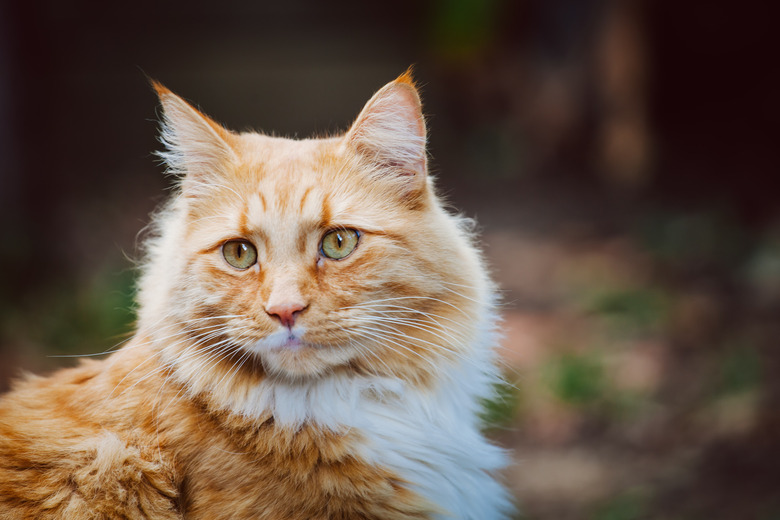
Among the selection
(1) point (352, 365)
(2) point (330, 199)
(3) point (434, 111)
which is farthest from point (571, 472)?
(3) point (434, 111)

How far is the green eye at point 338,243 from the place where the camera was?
1996 mm

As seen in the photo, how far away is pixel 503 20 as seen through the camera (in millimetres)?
8281

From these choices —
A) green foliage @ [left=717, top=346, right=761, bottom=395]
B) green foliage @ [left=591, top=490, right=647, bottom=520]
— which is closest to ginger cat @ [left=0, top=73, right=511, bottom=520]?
green foliage @ [left=591, top=490, right=647, bottom=520]

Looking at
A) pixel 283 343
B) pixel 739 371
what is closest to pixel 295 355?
pixel 283 343

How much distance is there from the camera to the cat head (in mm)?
1913

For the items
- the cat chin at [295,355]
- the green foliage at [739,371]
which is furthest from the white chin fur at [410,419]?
the green foliage at [739,371]

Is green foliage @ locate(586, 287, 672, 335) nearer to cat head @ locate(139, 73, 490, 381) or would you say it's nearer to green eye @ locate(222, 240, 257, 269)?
cat head @ locate(139, 73, 490, 381)

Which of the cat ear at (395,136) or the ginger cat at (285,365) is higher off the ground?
the cat ear at (395,136)

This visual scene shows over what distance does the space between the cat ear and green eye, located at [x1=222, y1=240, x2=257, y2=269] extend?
44 centimetres

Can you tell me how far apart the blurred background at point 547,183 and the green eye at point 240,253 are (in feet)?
3.16

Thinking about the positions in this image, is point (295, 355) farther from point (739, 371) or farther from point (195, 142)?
point (739, 371)

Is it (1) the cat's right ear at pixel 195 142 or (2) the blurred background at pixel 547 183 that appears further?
(2) the blurred background at pixel 547 183

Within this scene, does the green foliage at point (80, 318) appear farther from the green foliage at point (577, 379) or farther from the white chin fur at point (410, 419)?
the white chin fur at point (410, 419)

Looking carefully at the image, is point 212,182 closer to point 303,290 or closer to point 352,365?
point 303,290
